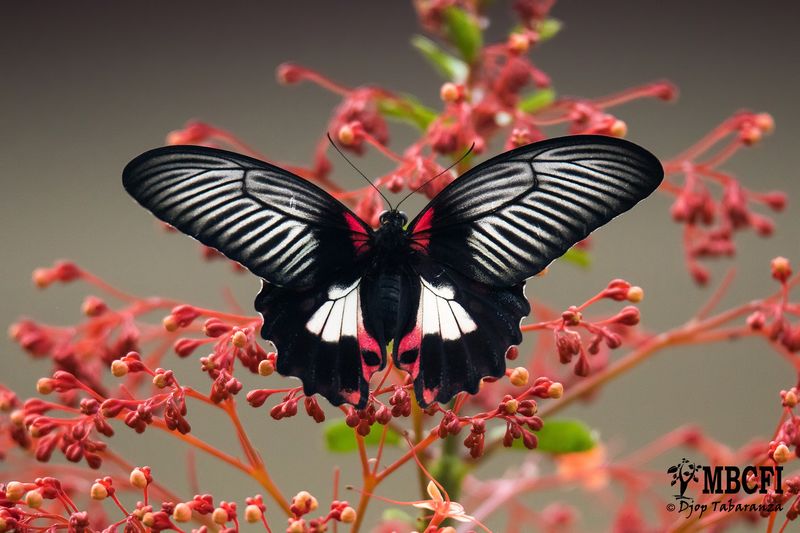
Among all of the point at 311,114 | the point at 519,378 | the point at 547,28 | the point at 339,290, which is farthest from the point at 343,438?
the point at 311,114

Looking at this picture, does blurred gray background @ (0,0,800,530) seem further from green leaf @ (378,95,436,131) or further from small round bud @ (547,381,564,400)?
small round bud @ (547,381,564,400)

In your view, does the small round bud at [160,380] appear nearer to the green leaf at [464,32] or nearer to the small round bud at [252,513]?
the small round bud at [252,513]

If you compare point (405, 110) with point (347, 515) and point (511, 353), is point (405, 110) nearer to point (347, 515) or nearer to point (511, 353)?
point (511, 353)

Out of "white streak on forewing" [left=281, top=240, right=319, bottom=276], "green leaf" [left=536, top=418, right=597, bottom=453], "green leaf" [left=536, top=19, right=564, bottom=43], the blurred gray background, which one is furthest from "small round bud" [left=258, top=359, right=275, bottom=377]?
the blurred gray background

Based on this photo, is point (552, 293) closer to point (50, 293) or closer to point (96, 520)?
point (50, 293)

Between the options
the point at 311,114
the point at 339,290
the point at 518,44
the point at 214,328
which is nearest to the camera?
the point at 214,328

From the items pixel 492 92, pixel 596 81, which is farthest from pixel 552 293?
pixel 492 92

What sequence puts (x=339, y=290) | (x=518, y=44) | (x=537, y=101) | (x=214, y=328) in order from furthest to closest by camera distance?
(x=537, y=101), (x=518, y=44), (x=339, y=290), (x=214, y=328)
